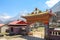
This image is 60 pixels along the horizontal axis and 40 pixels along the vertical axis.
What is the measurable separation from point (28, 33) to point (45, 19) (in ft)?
18.5

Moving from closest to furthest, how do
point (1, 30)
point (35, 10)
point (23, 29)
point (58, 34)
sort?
point (58, 34), point (35, 10), point (23, 29), point (1, 30)

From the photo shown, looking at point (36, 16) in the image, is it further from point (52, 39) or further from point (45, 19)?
point (52, 39)

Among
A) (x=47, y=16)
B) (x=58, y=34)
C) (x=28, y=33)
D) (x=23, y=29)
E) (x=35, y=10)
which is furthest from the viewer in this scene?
(x=23, y=29)

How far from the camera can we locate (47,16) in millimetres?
16828

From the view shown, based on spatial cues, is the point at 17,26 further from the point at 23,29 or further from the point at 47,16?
the point at 47,16

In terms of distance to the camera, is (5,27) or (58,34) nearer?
(58,34)

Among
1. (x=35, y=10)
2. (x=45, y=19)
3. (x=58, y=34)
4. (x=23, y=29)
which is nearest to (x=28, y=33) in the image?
(x=23, y=29)

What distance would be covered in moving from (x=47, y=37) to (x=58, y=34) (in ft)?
4.64

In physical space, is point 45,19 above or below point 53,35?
above

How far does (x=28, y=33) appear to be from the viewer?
2181 cm

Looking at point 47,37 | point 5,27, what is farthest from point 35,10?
point 5,27

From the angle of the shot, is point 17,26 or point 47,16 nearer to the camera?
point 47,16

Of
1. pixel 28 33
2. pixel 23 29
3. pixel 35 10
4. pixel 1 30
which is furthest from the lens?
pixel 1 30

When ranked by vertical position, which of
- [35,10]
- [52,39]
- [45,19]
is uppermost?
[35,10]
